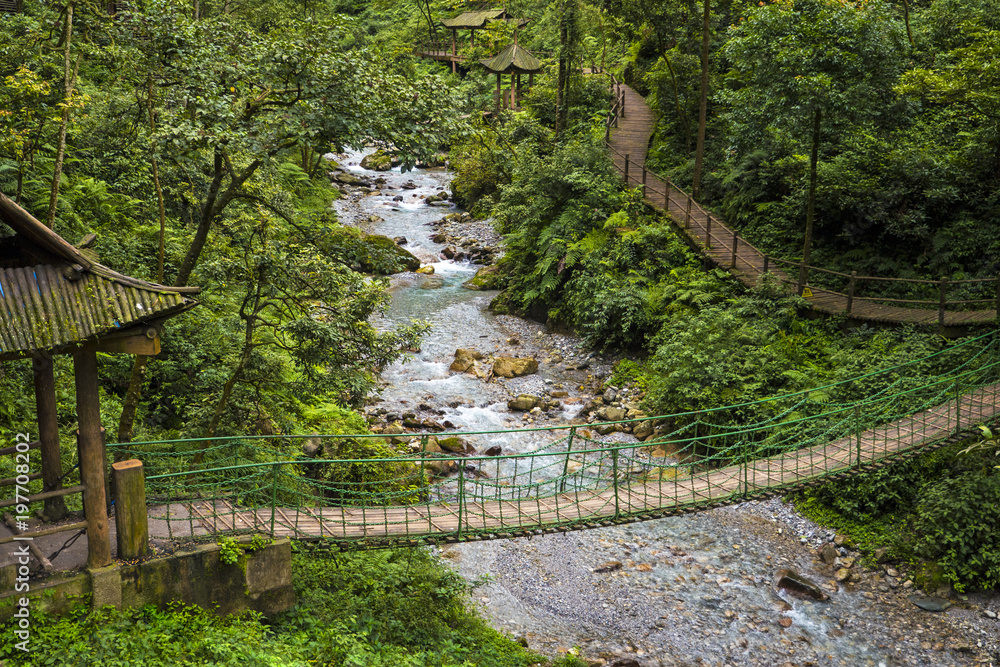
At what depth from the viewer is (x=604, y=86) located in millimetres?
27234

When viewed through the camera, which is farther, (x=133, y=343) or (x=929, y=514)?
(x=929, y=514)

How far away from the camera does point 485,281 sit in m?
22.9

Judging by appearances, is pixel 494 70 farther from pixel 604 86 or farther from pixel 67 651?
pixel 67 651

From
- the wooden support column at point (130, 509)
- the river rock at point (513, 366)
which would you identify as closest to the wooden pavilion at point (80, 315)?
the wooden support column at point (130, 509)

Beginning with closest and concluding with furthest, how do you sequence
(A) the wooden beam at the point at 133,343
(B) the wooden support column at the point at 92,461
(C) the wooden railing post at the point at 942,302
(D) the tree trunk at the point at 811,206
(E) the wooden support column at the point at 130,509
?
(A) the wooden beam at the point at 133,343 < (B) the wooden support column at the point at 92,461 < (E) the wooden support column at the point at 130,509 < (C) the wooden railing post at the point at 942,302 < (D) the tree trunk at the point at 811,206

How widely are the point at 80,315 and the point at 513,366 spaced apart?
12108 millimetres

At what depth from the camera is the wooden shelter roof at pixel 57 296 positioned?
18.0 ft

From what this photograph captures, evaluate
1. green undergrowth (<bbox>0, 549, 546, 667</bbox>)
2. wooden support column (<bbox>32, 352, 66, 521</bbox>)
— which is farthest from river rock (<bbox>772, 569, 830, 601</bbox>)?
wooden support column (<bbox>32, 352, 66, 521</bbox>)

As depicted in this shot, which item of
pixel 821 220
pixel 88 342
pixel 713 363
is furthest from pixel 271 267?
pixel 821 220

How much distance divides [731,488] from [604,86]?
20.9 metres

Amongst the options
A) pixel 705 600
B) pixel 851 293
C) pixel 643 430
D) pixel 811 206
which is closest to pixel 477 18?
pixel 811 206

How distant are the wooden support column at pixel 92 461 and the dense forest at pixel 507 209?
0.74 meters

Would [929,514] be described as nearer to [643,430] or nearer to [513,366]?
A: [643,430]

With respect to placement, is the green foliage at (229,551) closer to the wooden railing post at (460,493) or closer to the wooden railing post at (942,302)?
the wooden railing post at (460,493)
